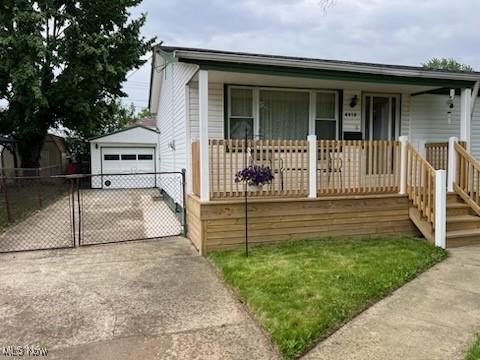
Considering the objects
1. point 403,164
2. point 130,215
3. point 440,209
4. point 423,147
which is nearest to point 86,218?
point 130,215

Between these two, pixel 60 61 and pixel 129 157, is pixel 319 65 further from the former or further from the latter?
pixel 60 61

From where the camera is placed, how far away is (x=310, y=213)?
6.52 metres

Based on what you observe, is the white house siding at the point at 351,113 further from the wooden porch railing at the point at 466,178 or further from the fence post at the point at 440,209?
the fence post at the point at 440,209

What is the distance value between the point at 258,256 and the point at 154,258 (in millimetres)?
1646

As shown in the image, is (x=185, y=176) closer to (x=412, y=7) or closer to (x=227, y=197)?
(x=227, y=197)

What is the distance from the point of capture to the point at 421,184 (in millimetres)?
6691

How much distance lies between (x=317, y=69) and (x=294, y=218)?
2560 mm

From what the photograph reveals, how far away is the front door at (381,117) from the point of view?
866cm

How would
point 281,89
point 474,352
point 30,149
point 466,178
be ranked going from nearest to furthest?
point 474,352 < point 466,178 < point 281,89 < point 30,149

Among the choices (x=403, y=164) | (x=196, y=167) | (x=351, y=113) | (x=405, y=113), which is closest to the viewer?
(x=196, y=167)

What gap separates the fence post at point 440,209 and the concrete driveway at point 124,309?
12.1 ft

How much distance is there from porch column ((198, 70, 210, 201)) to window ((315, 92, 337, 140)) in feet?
10.3

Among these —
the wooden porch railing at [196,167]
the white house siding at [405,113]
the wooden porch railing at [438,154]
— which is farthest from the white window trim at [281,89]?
the wooden porch railing at [438,154]

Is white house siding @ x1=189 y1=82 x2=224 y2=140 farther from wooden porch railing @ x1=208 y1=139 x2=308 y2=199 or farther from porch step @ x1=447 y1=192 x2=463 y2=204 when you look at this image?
porch step @ x1=447 y1=192 x2=463 y2=204
